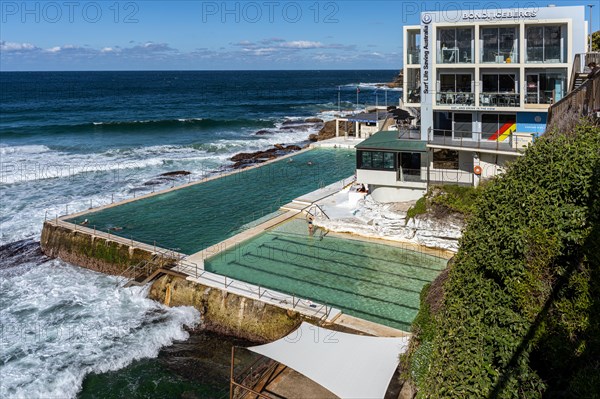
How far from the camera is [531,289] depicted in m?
8.79

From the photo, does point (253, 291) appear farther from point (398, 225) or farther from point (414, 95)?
point (414, 95)

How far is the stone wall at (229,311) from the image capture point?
16688mm

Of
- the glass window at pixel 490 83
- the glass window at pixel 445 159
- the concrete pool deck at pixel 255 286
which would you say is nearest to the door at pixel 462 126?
the glass window at pixel 445 159

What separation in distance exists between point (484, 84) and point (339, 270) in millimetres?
10927

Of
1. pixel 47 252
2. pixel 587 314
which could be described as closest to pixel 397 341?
pixel 587 314

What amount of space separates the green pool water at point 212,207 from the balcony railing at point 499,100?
11.6 meters

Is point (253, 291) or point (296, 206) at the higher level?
point (296, 206)

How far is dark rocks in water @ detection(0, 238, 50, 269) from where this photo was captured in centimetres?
2416

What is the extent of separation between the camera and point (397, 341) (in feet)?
42.5

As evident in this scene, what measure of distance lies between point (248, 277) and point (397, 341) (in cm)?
783

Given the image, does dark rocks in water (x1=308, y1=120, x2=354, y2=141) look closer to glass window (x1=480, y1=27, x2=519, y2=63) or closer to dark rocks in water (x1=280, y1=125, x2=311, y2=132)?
dark rocks in water (x1=280, y1=125, x2=311, y2=132)

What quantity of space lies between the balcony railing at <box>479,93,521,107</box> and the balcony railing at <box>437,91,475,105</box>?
433 millimetres

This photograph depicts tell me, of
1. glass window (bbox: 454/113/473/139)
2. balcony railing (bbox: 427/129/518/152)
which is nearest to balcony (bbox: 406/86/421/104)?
balcony railing (bbox: 427/129/518/152)

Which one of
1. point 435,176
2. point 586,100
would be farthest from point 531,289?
point 435,176
